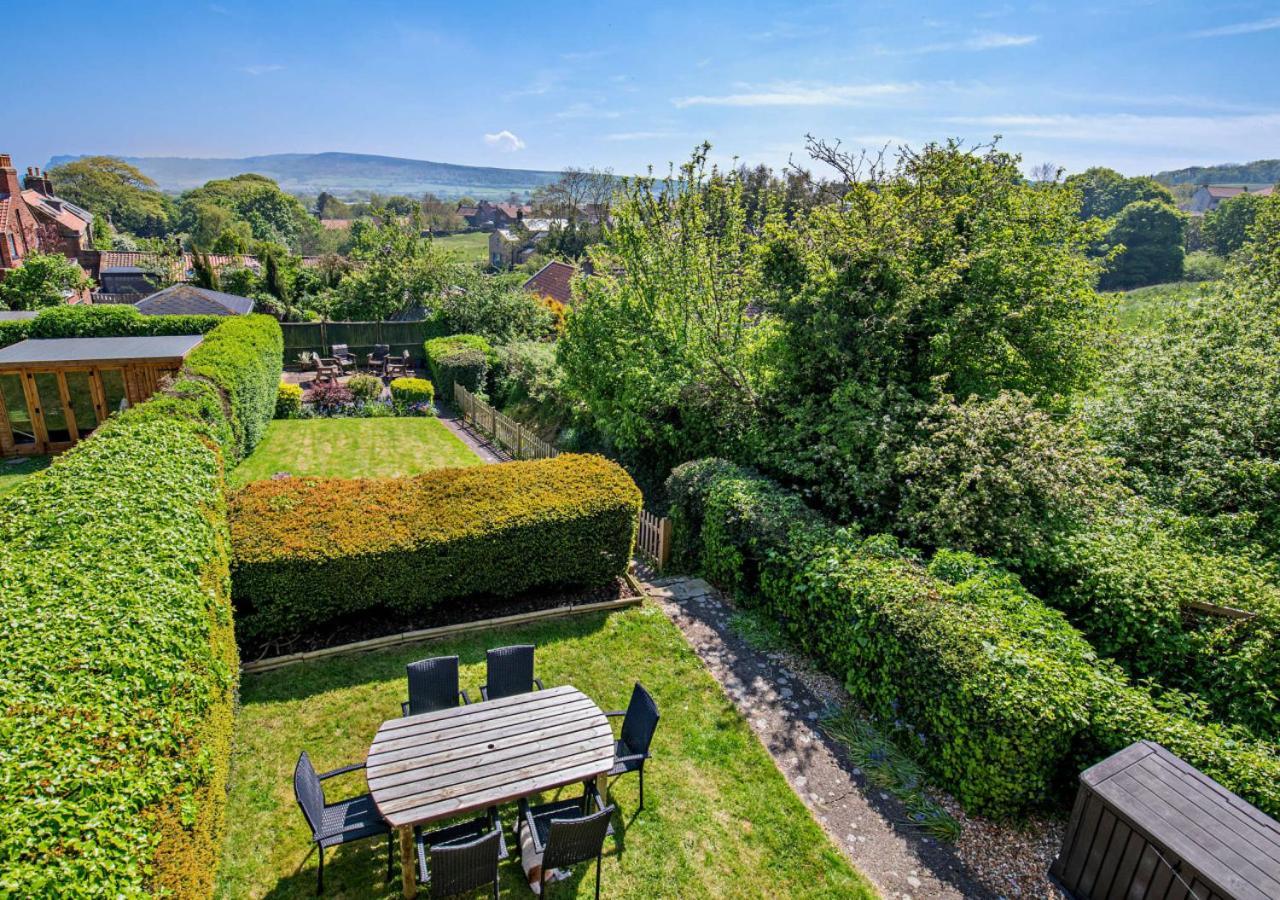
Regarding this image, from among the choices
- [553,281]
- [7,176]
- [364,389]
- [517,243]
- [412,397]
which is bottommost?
[412,397]

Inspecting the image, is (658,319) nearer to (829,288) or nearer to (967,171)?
(829,288)

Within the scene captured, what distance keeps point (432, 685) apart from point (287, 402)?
17.9 metres

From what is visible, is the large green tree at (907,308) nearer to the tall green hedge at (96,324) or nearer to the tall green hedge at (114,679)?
the tall green hedge at (114,679)

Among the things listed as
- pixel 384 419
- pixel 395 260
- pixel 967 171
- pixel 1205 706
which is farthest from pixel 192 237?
pixel 1205 706

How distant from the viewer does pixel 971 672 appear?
573 cm

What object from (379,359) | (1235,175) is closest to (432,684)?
(379,359)

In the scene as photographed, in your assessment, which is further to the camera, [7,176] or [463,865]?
[7,176]

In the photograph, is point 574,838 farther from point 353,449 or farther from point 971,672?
point 353,449

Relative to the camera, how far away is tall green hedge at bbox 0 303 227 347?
1912cm

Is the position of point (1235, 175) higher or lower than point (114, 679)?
higher

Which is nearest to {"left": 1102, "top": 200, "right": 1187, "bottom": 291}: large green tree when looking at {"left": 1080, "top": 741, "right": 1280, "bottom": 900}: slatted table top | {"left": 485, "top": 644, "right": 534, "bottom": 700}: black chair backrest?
{"left": 1080, "top": 741, "right": 1280, "bottom": 900}: slatted table top

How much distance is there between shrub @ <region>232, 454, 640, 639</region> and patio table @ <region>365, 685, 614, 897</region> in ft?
8.92

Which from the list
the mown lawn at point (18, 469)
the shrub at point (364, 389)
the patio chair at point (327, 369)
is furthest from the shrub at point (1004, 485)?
the patio chair at point (327, 369)

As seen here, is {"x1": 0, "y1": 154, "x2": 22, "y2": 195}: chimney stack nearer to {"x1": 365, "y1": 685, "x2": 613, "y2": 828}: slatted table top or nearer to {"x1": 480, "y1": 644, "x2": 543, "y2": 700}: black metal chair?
{"x1": 480, "y1": 644, "x2": 543, "y2": 700}: black metal chair
